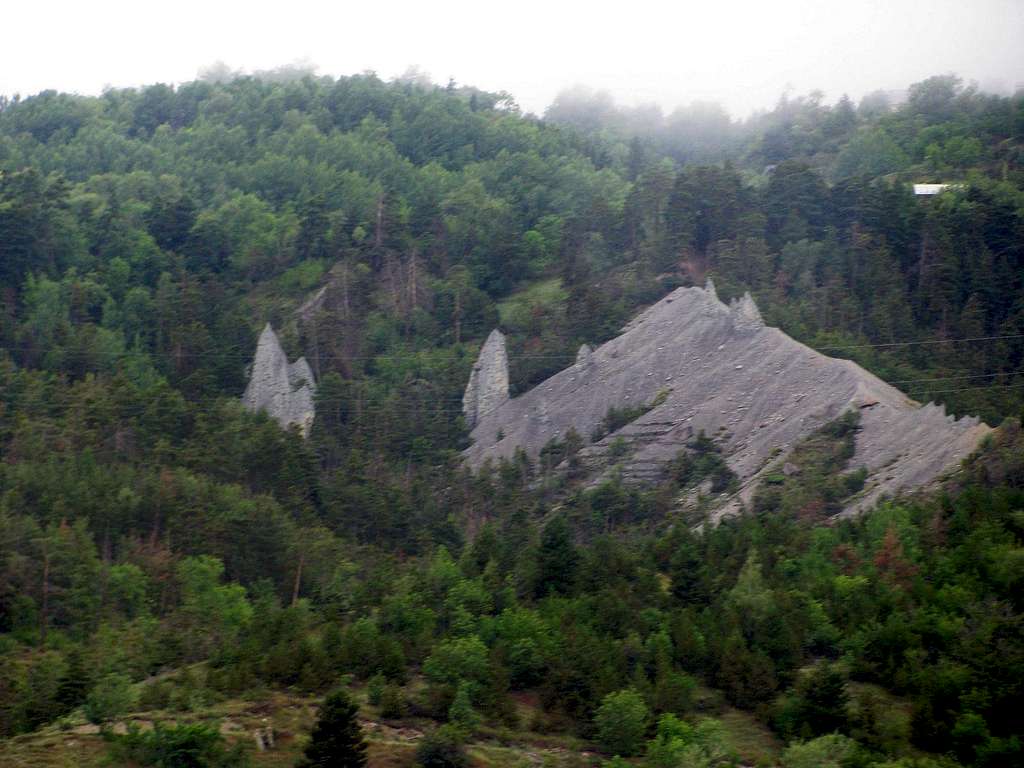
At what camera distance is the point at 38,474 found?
52312mm

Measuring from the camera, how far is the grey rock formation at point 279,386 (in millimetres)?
65188

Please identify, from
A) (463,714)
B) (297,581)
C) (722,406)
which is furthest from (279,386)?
(463,714)

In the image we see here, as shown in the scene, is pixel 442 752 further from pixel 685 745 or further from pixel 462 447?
pixel 462 447

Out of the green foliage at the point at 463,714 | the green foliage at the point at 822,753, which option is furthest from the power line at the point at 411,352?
the green foliage at the point at 822,753

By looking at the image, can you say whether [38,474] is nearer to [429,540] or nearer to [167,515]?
[167,515]

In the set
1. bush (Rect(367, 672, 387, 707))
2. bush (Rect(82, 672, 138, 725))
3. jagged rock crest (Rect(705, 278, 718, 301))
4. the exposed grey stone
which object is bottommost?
bush (Rect(367, 672, 387, 707))

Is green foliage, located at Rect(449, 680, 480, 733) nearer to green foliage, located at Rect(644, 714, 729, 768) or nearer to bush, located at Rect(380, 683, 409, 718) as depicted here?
bush, located at Rect(380, 683, 409, 718)

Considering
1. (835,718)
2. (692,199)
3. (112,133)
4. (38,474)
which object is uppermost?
(112,133)

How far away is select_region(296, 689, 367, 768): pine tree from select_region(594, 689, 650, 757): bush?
565 centimetres

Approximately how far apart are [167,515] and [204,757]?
21270 mm

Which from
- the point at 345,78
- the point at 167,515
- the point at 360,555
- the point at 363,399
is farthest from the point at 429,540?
the point at 345,78

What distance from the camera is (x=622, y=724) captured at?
33688mm

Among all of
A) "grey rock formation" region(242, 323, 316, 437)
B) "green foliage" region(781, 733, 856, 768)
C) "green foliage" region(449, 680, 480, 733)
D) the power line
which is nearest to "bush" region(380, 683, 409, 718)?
"green foliage" region(449, 680, 480, 733)

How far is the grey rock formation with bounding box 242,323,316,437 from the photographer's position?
214ft
